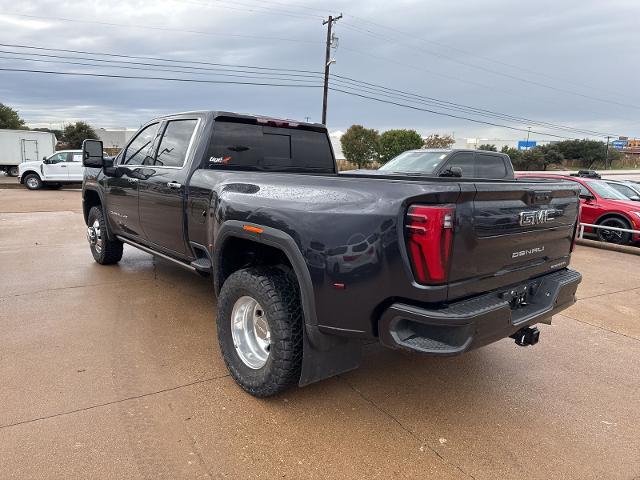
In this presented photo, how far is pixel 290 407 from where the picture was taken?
306 cm

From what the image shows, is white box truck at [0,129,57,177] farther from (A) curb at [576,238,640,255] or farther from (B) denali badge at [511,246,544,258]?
(B) denali badge at [511,246,544,258]

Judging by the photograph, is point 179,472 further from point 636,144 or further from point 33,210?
point 636,144

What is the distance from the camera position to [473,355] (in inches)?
157

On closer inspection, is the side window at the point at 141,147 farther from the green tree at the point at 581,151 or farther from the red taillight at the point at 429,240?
the green tree at the point at 581,151

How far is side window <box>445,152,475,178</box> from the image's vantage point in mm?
9461

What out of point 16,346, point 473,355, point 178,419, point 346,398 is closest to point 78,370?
point 16,346

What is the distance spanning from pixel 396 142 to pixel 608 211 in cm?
3399

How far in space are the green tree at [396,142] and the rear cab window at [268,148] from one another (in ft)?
127

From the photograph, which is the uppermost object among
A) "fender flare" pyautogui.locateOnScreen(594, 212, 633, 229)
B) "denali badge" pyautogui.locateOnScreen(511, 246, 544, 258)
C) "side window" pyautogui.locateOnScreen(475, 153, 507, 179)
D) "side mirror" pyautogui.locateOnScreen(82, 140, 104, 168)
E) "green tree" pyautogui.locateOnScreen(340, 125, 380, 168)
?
"green tree" pyautogui.locateOnScreen(340, 125, 380, 168)

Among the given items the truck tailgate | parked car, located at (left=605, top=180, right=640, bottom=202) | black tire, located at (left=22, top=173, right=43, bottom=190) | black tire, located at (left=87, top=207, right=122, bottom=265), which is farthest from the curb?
black tire, located at (left=22, top=173, right=43, bottom=190)

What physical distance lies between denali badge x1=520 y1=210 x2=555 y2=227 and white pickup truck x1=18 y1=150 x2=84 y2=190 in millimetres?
21808

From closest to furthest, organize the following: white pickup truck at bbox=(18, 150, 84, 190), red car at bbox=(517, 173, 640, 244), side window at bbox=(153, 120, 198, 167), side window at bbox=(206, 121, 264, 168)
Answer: side window at bbox=(206, 121, 264, 168) < side window at bbox=(153, 120, 198, 167) < red car at bbox=(517, 173, 640, 244) < white pickup truck at bbox=(18, 150, 84, 190)

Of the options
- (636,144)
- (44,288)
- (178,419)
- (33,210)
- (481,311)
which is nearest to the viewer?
(481,311)

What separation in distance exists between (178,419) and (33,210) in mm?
13090
